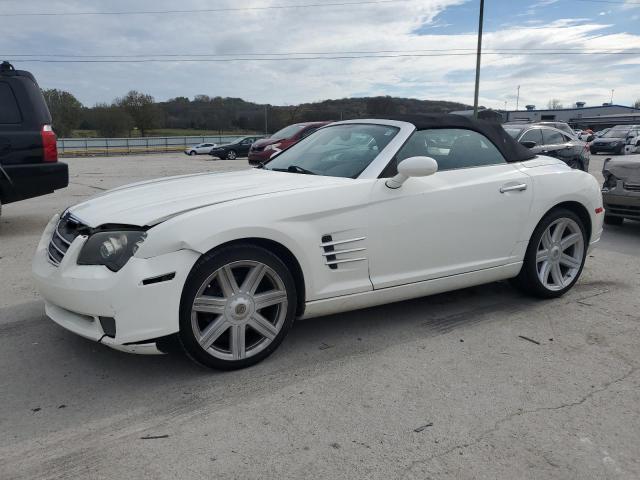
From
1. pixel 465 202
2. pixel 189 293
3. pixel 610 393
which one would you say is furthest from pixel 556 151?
pixel 189 293

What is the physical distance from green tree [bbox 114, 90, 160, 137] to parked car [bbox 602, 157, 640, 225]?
7006cm

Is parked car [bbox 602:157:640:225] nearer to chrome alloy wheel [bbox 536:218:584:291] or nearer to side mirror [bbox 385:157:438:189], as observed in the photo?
chrome alloy wheel [bbox 536:218:584:291]

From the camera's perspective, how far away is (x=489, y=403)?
9.39ft

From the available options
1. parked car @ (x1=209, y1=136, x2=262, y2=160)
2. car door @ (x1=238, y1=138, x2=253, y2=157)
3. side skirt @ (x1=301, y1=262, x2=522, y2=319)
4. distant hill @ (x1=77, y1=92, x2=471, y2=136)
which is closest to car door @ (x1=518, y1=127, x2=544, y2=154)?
side skirt @ (x1=301, y1=262, x2=522, y2=319)

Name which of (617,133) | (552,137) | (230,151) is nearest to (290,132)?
(552,137)

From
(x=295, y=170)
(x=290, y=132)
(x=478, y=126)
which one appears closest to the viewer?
(x=295, y=170)

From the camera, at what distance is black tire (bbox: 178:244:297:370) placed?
2.95 metres

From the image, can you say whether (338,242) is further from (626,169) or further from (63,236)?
(626,169)

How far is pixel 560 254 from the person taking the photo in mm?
4578

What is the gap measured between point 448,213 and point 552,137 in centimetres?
1106

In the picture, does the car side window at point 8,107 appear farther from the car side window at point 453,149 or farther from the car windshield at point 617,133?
the car windshield at point 617,133

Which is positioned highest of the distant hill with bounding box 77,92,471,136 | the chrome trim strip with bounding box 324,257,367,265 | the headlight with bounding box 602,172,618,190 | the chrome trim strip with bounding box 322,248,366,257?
the distant hill with bounding box 77,92,471,136

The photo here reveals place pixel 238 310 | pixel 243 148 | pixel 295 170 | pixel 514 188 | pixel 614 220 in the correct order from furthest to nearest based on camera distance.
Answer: pixel 243 148
pixel 614 220
pixel 514 188
pixel 295 170
pixel 238 310

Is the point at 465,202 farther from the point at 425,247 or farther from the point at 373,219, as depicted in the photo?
the point at 373,219
